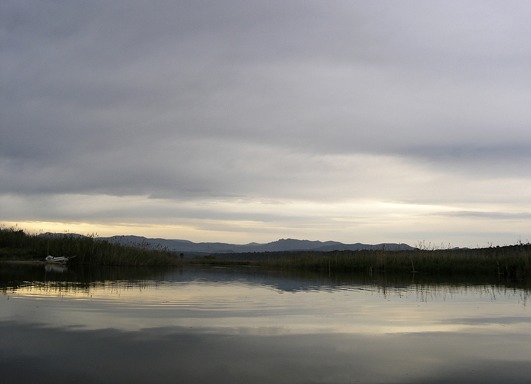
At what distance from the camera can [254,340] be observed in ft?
20.0

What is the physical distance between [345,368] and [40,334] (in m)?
3.71

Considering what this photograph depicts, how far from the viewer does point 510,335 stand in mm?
6852

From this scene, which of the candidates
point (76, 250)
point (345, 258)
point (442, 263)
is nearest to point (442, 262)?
point (442, 263)

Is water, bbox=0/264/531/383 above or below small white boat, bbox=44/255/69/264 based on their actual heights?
below

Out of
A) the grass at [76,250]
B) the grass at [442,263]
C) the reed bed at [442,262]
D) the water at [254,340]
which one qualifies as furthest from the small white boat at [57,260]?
the water at [254,340]

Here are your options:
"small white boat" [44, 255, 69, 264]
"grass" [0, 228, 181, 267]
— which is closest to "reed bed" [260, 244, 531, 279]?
"grass" [0, 228, 181, 267]

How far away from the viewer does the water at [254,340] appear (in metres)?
4.66

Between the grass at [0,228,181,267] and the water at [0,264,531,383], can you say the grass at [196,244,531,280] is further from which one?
the water at [0,264,531,383]

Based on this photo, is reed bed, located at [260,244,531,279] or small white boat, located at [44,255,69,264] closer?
reed bed, located at [260,244,531,279]

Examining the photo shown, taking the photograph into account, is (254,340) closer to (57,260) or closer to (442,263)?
(442,263)

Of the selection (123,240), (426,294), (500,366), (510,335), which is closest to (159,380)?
(500,366)

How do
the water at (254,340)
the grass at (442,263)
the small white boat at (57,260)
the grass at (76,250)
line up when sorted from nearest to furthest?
the water at (254,340) → the grass at (442,263) → the small white boat at (57,260) → the grass at (76,250)

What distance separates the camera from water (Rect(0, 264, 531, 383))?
466cm

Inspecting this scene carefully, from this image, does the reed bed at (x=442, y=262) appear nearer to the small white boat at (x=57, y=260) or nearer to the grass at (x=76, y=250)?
the grass at (x=76, y=250)
